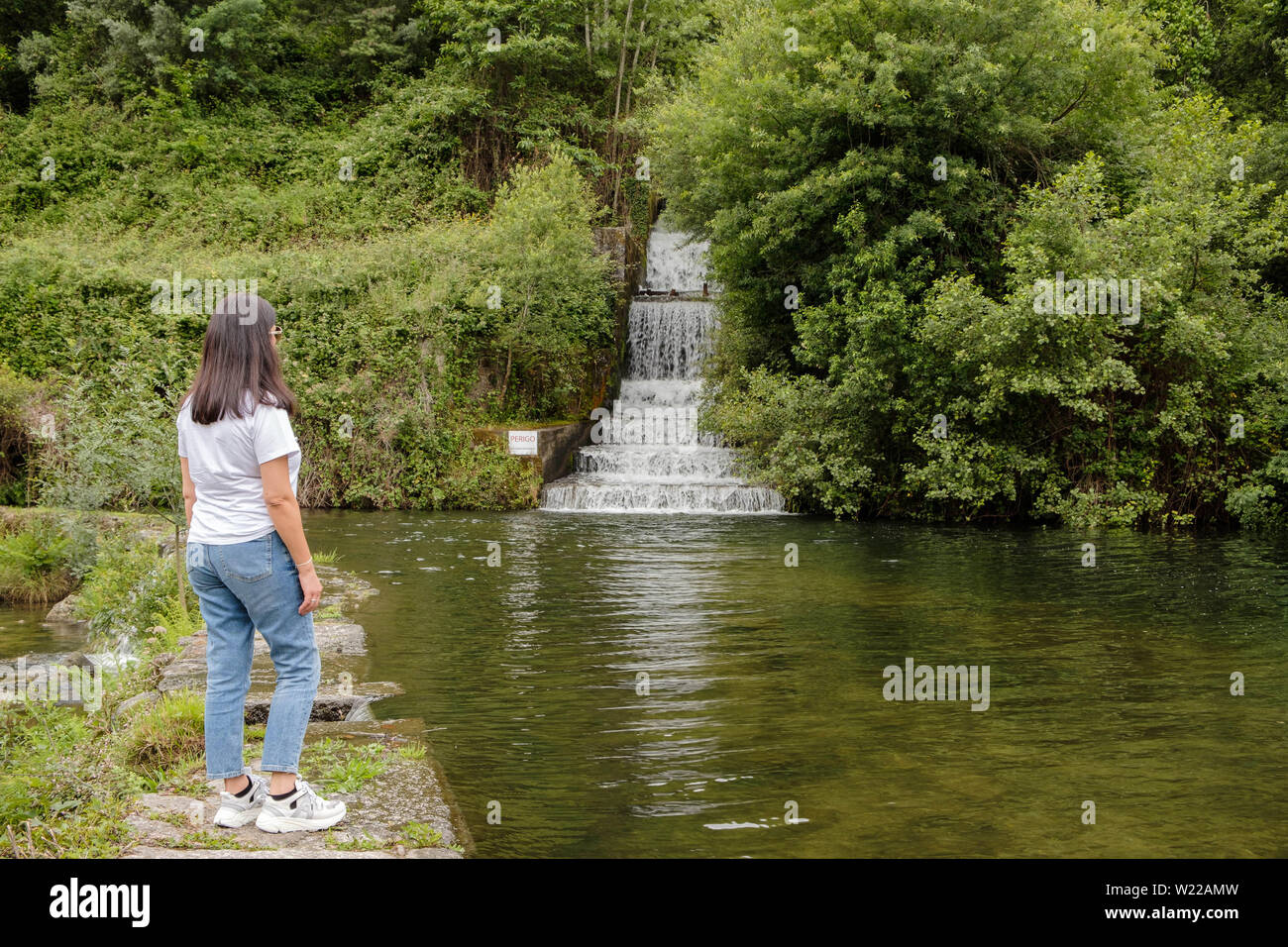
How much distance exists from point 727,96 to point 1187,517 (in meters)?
10.9

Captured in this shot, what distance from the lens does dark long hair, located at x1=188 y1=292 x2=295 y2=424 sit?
420 cm

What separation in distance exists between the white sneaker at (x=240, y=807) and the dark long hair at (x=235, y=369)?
1554mm

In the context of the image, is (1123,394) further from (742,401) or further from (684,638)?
Result: (684,638)

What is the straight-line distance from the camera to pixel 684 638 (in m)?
9.42

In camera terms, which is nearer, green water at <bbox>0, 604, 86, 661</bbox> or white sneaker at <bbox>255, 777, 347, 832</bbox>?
white sneaker at <bbox>255, 777, 347, 832</bbox>

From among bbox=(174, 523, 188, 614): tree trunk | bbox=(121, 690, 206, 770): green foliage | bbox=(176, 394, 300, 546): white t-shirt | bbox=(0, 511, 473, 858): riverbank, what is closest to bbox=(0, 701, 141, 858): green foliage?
bbox=(0, 511, 473, 858): riverbank

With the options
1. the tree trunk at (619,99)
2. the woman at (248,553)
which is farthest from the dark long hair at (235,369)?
the tree trunk at (619,99)

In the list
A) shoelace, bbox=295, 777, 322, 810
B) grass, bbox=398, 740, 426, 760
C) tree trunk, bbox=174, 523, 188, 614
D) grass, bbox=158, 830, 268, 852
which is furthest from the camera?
tree trunk, bbox=174, 523, 188, 614

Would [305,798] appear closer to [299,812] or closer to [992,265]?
[299,812]

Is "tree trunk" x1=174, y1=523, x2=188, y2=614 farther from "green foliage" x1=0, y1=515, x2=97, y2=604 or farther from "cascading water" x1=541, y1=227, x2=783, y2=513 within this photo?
"cascading water" x1=541, y1=227, x2=783, y2=513

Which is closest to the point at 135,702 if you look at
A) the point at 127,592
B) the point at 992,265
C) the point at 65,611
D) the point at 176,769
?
the point at 176,769

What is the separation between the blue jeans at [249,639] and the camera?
423 cm

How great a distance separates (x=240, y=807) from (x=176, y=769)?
967 mm

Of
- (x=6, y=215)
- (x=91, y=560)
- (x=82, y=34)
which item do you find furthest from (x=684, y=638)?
(x=82, y=34)
